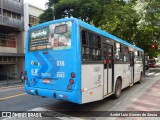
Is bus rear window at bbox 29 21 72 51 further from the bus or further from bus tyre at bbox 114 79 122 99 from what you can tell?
bus tyre at bbox 114 79 122 99

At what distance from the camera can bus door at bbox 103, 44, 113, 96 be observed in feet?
22.0

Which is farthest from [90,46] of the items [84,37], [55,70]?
[55,70]

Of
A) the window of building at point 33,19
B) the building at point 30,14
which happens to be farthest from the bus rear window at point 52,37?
the window of building at point 33,19

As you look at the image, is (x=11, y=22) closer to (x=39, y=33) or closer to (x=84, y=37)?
(x=39, y=33)

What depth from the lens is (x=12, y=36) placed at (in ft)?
74.3

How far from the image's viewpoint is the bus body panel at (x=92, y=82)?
5320 mm

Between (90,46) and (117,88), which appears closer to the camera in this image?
(90,46)

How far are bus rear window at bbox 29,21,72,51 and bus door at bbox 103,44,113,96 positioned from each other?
1.90 meters

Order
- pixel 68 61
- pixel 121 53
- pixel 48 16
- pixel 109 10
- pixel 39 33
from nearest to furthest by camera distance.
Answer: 1. pixel 68 61
2. pixel 39 33
3. pixel 121 53
4. pixel 109 10
5. pixel 48 16

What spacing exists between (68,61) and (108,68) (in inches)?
91.9

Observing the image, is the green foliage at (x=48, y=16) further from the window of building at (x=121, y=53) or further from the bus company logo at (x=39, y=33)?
the bus company logo at (x=39, y=33)

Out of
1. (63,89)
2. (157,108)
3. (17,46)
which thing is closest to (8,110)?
(63,89)

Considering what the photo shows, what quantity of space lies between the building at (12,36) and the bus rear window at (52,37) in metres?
14.5

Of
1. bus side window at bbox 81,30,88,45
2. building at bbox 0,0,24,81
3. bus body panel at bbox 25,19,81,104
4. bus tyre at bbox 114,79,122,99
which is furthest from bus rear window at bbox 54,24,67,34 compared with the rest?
building at bbox 0,0,24,81
